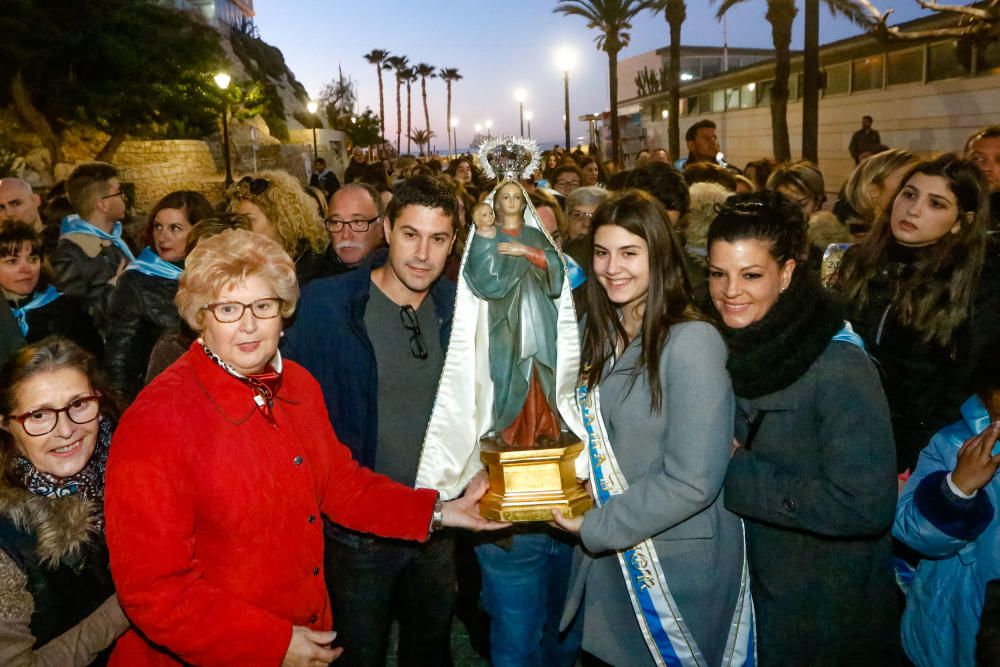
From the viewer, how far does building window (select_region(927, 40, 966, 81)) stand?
56.4ft

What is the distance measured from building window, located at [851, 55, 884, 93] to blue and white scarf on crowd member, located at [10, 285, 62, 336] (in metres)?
22.5

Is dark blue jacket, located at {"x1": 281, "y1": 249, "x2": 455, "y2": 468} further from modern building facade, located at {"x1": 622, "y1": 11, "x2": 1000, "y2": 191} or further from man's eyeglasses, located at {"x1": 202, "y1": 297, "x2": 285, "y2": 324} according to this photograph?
modern building facade, located at {"x1": 622, "y1": 11, "x2": 1000, "y2": 191}

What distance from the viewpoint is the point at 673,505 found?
246 cm

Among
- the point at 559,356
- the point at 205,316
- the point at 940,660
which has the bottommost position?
the point at 940,660

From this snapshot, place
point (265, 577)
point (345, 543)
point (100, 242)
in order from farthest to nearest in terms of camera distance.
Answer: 1. point (100, 242)
2. point (345, 543)
3. point (265, 577)

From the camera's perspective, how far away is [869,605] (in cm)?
248

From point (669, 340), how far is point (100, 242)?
4914 millimetres

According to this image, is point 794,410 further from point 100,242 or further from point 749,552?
point 100,242

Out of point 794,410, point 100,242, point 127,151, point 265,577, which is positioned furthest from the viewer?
point 127,151

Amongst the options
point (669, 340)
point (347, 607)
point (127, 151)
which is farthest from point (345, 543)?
point (127, 151)

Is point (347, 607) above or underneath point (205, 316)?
underneath

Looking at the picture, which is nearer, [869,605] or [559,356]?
[869,605]

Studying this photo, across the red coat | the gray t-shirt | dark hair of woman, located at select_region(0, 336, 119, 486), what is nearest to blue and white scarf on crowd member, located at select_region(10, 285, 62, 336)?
dark hair of woman, located at select_region(0, 336, 119, 486)

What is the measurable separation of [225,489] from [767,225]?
2.10 metres
